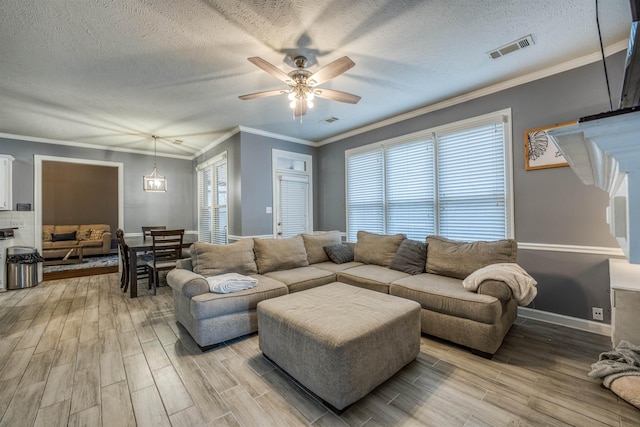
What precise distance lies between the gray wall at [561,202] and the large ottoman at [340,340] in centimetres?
187

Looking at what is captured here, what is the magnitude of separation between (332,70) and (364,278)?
7.31 ft

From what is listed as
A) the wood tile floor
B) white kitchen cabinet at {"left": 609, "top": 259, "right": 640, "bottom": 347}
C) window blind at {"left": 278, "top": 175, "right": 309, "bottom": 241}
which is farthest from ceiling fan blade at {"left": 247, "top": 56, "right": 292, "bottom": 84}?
white kitchen cabinet at {"left": 609, "top": 259, "right": 640, "bottom": 347}

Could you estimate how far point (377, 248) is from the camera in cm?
379

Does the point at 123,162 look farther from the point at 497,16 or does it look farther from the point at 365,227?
the point at 497,16

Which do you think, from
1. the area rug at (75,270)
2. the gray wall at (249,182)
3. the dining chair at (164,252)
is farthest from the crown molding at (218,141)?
the area rug at (75,270)

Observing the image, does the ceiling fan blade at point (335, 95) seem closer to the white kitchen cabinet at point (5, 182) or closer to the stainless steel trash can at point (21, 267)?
the stainless steel trash can at point (21, 267)

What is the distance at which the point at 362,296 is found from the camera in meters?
2.38

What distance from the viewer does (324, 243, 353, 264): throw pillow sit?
397cm

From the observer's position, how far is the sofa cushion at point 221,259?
297cm

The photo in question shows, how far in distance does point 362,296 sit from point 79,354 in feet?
8.34

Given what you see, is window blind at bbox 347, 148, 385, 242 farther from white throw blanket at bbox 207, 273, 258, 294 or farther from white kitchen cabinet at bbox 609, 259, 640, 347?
white kitchen cabinet at bbox 609, 259, 640, 347

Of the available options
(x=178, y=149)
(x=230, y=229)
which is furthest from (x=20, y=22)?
(x=178, y=149)

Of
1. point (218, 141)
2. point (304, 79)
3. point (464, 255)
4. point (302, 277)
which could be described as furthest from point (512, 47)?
point (218, 141)

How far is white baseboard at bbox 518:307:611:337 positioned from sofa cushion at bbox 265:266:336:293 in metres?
2.24
